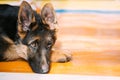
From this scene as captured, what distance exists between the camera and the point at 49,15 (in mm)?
1138

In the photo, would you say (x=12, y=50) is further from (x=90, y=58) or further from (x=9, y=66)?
(x=90, y=58)

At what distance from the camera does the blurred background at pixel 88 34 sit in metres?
1.15

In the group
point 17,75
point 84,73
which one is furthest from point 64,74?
point 17,75

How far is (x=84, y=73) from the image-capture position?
111 centimetres

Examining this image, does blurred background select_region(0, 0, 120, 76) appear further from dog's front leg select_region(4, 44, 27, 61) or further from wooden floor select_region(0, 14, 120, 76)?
dog's front leg select_region(4, 44, 27, 61)

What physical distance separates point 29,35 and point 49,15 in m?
0.12

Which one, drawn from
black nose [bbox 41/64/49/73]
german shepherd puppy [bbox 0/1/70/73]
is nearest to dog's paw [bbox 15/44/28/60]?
german shepherd puppy [bbox 0/1/70/73]

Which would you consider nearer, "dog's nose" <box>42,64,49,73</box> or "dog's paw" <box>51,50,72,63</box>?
"dog's nose" <box>42,64,49,73</box>

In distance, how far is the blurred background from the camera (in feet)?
3.78

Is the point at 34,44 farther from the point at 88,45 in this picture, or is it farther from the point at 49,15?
the point at 88,45

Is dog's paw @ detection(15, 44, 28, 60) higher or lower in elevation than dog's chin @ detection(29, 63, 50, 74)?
higher

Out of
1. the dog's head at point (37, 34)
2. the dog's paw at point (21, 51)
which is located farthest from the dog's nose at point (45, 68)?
the dog's paw at point (21, 51)

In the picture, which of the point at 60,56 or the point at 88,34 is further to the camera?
Result: the point at 88,34

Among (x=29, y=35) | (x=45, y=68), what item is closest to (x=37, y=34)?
(x=29, y=35)
